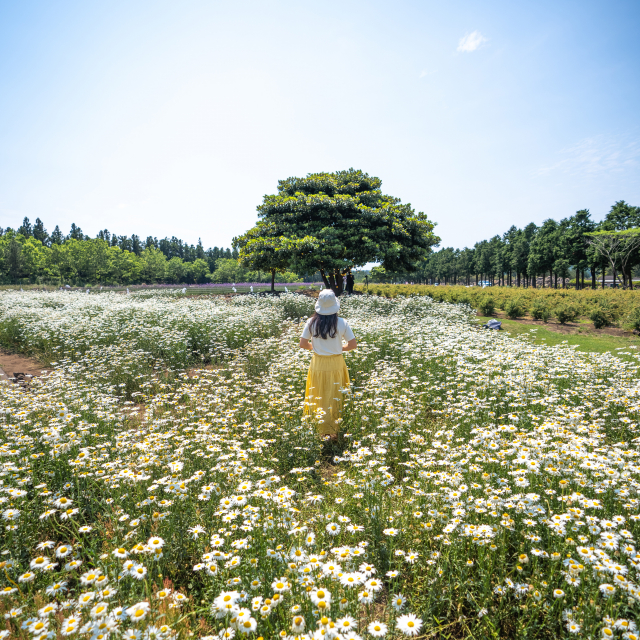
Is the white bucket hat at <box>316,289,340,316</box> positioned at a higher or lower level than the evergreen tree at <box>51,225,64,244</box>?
lower

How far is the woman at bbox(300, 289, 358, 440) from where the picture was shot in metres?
4.85

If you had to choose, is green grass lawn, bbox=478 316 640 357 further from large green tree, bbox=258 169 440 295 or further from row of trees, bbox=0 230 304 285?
row of trees, bbox=0 230 304 285

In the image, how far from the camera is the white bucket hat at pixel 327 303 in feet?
15.5

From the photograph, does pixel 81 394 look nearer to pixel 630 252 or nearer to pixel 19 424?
pixel 19 424

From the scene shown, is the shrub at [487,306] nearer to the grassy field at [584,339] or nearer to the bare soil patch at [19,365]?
the grassy field at [584,339]

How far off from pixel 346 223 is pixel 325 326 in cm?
1342

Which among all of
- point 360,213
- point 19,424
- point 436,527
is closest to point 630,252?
point 360,213

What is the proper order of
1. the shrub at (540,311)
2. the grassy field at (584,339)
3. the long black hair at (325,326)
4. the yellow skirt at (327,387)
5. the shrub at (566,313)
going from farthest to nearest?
the shrub at (540,311)
the shrub at (566,313)
the grassy field at (584,339)
the yellow skirt at (327,387)
the long black hair at (325,326)

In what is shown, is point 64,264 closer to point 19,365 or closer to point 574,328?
point 19,365

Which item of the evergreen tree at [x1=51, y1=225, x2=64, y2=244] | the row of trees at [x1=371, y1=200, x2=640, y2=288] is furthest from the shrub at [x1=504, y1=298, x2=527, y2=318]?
the evergreen tree at [x1=51, y1=225, x2=64, y2=244]

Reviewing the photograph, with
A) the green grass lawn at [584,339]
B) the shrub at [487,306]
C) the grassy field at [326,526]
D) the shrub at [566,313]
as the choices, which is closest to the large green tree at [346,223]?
the shrub at [487,306]

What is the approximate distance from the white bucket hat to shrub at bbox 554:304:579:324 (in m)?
14.4

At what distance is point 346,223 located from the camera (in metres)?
17.2

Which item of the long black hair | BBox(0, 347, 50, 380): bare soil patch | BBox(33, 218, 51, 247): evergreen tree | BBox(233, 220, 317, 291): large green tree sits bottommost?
BBox(0, 347, 50, 380): bare soil patch
